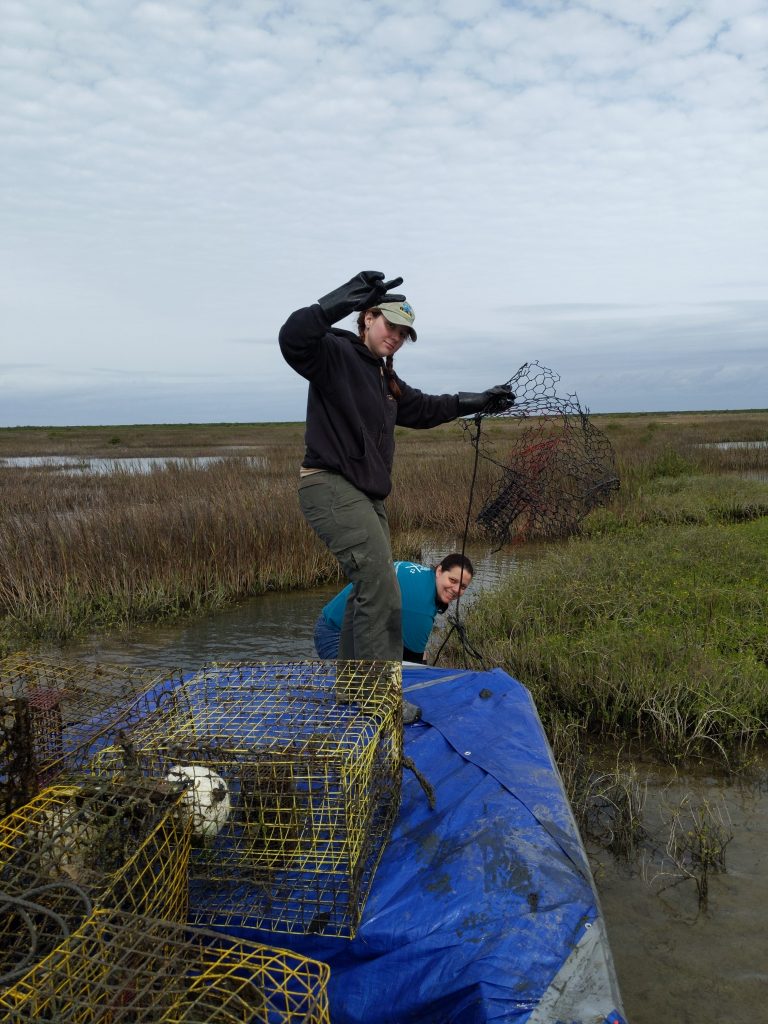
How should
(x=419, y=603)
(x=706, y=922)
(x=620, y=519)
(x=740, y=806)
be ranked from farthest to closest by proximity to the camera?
(x=620, y=519) → (x=419, y=603) → (x=740, y=806) → (x=706, y=922)

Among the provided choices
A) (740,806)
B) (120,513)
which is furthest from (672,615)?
(120,513)

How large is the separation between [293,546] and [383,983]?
639cm

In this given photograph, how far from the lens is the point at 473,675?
364cm

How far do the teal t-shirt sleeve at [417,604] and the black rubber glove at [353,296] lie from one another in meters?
1.72

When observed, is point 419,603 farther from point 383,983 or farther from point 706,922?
point 383,983

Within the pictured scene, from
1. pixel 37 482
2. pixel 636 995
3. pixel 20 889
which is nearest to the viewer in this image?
pixel 20 889

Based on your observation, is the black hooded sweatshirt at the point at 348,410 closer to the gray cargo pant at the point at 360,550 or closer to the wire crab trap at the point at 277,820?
the gray cargo pant at the point at 360,550

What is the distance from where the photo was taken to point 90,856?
180 centimetres

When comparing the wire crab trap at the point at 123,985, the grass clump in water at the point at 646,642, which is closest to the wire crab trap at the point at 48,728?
the wire crab trap at the point at 123,985

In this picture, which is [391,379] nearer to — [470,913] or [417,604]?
[417,604]

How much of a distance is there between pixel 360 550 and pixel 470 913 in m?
1.52

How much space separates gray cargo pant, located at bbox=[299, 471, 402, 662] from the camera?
3.18 meters

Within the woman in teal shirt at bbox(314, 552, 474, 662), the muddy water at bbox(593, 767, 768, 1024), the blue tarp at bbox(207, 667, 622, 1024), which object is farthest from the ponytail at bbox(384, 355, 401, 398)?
the muddy water at bbox(593, 767, 768, 1024)

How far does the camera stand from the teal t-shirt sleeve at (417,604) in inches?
162
